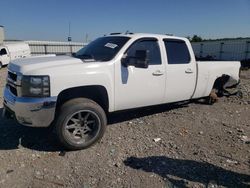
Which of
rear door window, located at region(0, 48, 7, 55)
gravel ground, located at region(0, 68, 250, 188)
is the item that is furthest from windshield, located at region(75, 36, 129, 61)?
rear door window, located at region(0, 48, 7, 55)

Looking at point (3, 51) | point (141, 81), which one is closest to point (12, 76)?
point (141, 81)

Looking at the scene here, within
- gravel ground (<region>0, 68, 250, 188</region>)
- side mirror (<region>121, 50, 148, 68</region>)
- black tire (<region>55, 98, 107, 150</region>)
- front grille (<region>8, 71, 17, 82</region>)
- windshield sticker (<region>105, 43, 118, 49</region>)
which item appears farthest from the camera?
windshield sticker (<region>105, 43, 118, 49</region>)

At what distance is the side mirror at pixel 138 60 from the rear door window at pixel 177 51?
3.48ft

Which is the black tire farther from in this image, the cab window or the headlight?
the cab window

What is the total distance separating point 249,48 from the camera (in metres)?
22.4

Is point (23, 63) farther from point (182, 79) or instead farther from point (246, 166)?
point (246, 166)

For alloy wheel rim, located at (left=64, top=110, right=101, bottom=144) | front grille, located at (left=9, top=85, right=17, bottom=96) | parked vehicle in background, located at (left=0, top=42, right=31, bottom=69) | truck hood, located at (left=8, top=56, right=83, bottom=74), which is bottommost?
parked vehicle in background, located at (left=0, top=42, right=31, bottom=69)

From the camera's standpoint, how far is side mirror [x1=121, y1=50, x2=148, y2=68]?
187 inches

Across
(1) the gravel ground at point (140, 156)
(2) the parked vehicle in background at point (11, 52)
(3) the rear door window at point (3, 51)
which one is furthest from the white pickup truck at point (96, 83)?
(3) the rear door window at point (3, 51)

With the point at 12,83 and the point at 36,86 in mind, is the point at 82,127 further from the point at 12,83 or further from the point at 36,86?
the point at 12,83

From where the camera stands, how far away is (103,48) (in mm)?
5344

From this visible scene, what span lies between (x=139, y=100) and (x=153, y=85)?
0.42m

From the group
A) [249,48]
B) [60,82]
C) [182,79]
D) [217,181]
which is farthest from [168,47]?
[249,48]

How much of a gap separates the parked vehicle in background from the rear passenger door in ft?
59.4
